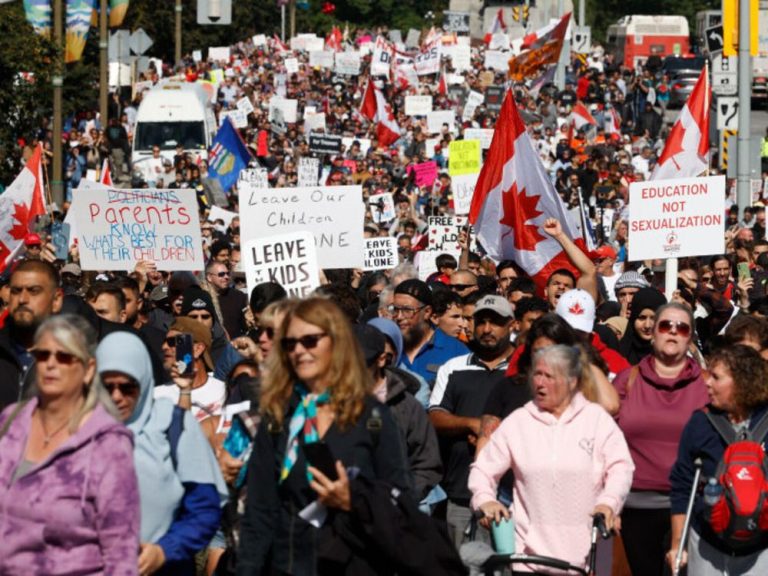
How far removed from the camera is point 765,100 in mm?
58188

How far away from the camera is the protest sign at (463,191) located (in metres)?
21.5

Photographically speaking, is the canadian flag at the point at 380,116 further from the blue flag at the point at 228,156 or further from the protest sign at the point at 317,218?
the protest sign at the point at 317,218

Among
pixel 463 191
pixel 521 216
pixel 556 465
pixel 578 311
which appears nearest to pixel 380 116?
pixel 463 191

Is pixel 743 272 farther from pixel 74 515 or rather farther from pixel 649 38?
pixel 649 38

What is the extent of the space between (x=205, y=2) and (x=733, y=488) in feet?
109

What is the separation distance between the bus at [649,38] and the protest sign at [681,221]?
58.8m

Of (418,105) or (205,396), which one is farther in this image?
(418,105)

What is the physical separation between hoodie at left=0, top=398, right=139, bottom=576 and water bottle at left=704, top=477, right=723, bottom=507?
245cm

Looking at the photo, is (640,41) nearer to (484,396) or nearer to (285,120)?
(285,120)

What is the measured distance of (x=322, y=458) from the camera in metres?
5.62

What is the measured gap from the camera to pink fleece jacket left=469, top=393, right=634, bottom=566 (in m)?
7.12

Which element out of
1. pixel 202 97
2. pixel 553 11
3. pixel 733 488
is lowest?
pixel 733 488

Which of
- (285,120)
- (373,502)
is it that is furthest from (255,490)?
(285,120)

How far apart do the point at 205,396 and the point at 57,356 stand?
302 cm
